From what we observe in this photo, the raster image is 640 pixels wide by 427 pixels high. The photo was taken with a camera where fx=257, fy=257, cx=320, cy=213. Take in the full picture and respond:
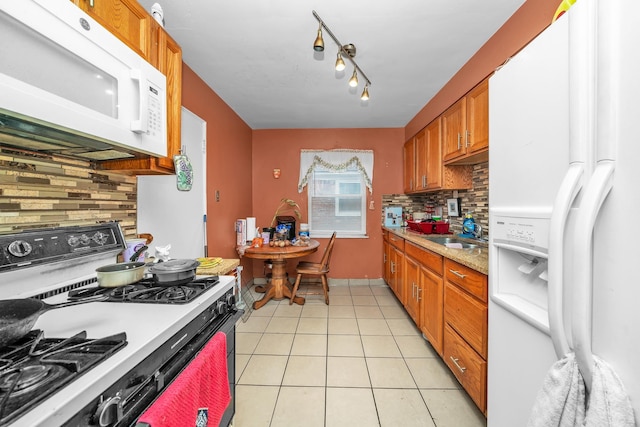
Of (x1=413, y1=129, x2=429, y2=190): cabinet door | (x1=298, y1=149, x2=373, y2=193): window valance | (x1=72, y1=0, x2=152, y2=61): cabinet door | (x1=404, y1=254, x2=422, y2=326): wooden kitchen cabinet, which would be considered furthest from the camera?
(x1=298, y1=149, x2=373, y2=193): window valance

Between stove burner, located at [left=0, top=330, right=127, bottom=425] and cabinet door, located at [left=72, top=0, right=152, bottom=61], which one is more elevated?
cabinet door, located at [left=72, top=0, right=152, bottom=61]

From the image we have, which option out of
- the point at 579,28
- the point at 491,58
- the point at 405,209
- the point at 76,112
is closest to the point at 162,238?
the point at 76,112

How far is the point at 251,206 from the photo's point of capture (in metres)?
3.97

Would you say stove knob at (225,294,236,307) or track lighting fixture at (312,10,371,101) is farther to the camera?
track lighting fixture at (312,10,371,101)

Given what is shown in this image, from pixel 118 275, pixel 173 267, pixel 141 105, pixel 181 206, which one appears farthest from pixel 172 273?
pixel 181 206

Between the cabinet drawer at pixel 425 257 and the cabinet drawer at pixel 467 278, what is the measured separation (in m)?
0.11

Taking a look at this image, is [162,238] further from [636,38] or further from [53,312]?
[636,38]

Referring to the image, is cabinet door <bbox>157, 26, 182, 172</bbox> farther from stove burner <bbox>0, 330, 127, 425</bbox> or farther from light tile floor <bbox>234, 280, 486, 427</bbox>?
light tile floor <bbox>234, 280, 486, 427</bbox>

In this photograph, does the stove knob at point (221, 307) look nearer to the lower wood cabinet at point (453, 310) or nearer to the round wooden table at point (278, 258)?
the lower wood cabinet at point (453, 310)

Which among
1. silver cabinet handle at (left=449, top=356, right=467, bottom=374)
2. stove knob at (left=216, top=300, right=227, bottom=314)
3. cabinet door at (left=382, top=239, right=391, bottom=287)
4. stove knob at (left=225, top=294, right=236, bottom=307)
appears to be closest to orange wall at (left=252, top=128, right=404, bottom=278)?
cabinet door at (left=382, top=239, right=391, bottom=287)

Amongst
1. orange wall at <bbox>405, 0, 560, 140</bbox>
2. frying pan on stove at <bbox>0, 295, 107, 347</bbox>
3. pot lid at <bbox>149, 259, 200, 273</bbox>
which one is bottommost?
frying pan on stove at <bbox>0, 295, 107, 347</bbox>

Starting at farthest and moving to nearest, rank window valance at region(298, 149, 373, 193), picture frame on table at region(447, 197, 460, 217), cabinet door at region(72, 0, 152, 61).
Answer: window valance at region(298, 149, 373, 193) → picture frame on table at region(447, 197, 460, 217) → cabinet door at region(72, 0, 152, 61)

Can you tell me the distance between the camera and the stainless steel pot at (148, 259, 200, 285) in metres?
1.14

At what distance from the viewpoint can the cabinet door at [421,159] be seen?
3.03 meters
